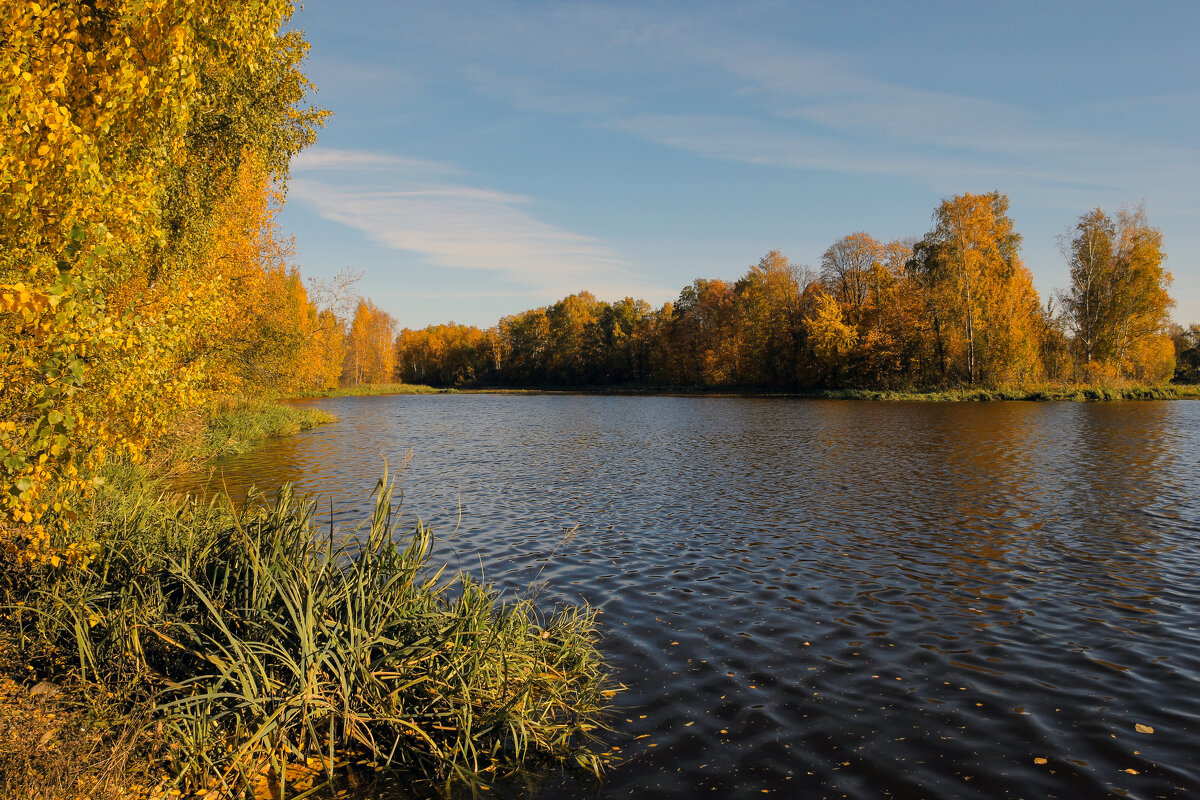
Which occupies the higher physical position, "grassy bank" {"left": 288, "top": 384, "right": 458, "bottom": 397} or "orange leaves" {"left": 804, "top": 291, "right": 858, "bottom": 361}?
"orange leaves" {"left": 804, "top": 291, "right": 858, "bottom": 361}

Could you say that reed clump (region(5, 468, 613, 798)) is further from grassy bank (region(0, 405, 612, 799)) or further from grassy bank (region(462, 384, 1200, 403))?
grassy bank (region(462, 384, 1200, 403))

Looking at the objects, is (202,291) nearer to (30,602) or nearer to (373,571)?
(30,602)

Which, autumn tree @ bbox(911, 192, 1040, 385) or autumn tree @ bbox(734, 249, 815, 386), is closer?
autumn tree @ bbox(911, 192, 1040, 385)

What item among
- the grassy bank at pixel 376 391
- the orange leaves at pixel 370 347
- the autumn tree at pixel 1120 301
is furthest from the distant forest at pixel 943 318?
the orange leaves at pixel 370 347

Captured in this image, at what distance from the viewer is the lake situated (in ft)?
20.5

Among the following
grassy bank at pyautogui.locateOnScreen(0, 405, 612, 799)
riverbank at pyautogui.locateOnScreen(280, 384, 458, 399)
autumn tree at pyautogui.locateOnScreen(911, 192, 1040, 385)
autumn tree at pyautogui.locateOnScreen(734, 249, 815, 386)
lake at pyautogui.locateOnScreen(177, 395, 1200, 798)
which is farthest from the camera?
riverbank at pyautogui.locateOnScreen(280, 384, 458, 399)

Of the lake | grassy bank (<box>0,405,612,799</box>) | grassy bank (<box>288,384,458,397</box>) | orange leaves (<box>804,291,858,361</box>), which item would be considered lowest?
the lake

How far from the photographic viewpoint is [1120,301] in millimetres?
61438

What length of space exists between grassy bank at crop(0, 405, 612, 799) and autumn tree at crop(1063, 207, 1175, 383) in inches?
2759

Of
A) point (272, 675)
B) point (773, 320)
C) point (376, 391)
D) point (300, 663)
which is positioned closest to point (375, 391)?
point (376, 391)

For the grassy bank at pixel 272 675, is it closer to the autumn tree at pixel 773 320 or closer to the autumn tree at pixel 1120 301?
the autumn tree at pixel 1120 301

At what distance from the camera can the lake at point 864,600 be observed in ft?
20.5

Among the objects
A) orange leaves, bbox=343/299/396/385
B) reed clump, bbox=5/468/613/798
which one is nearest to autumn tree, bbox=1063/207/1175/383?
reed clump, bbox=5/468/613/798

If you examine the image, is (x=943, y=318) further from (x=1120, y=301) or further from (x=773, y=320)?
(x=773, y=320)
